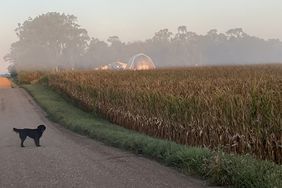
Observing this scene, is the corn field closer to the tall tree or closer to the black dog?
the black dog

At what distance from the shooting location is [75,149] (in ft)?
46.8

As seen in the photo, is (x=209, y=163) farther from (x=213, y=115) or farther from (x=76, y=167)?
(x=213, y=115)

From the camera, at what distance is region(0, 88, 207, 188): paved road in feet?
32.0

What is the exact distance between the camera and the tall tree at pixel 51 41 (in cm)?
17712

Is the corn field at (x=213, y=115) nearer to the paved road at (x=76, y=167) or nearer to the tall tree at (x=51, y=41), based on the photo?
the paved road at (x=76, y=167)

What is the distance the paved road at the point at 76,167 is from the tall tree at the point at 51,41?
520ft

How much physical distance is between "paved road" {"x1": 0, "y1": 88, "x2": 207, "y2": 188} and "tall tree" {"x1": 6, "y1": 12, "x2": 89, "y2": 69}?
158m

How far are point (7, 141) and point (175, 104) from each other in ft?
17.5

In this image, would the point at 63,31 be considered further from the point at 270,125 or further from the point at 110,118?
the point at 270,125

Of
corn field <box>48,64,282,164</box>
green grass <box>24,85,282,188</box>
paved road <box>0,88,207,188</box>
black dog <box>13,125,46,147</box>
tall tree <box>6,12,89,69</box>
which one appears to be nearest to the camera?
green grass <box>24,85,282,188</box>

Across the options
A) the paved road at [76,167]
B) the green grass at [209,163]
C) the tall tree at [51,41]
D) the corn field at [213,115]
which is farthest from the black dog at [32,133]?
the tall tree at [51,41]

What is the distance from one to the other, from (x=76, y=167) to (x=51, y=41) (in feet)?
565

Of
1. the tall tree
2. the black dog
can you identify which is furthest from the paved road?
the tall tree

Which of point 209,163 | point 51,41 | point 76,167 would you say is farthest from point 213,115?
point 51,41
